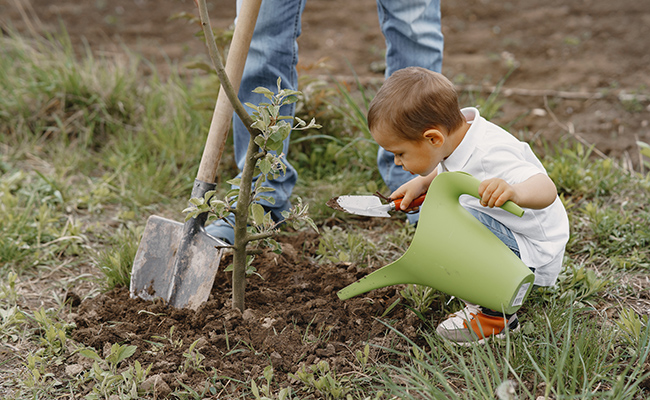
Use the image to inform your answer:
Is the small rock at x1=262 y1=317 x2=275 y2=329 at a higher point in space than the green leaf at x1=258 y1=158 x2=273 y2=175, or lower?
lower

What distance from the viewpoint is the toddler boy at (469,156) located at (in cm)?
148

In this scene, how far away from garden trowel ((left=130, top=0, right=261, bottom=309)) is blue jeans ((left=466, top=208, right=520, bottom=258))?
82 cm

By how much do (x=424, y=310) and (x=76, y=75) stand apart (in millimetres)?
2531

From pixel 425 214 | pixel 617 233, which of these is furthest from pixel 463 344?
pixel 617 233

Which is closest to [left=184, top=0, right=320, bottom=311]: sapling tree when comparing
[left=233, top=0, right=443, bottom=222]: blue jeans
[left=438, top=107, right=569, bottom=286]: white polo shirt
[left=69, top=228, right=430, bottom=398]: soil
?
[left=69, top=228, right=430, bottom=398]: soil

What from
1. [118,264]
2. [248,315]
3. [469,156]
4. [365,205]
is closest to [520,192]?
[469,156]

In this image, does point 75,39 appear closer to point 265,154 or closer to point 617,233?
point 265,154

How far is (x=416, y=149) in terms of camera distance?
1556 mm

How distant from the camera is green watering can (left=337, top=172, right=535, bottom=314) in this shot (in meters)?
1.41

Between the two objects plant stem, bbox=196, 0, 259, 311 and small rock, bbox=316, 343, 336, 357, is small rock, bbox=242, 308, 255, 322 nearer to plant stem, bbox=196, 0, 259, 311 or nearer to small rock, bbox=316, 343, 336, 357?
plant stem, bbox=196, 0, 259, 311

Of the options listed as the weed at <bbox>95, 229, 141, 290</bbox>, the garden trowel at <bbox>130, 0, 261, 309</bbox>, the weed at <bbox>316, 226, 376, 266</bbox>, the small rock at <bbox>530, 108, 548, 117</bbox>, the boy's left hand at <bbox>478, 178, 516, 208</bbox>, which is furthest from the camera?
the small rock at <bbox>530, 108, 548, 117</bbox>

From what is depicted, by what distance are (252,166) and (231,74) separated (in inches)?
15.9

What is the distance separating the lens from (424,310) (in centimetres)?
175

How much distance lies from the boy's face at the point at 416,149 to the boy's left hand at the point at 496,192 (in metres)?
0.23
